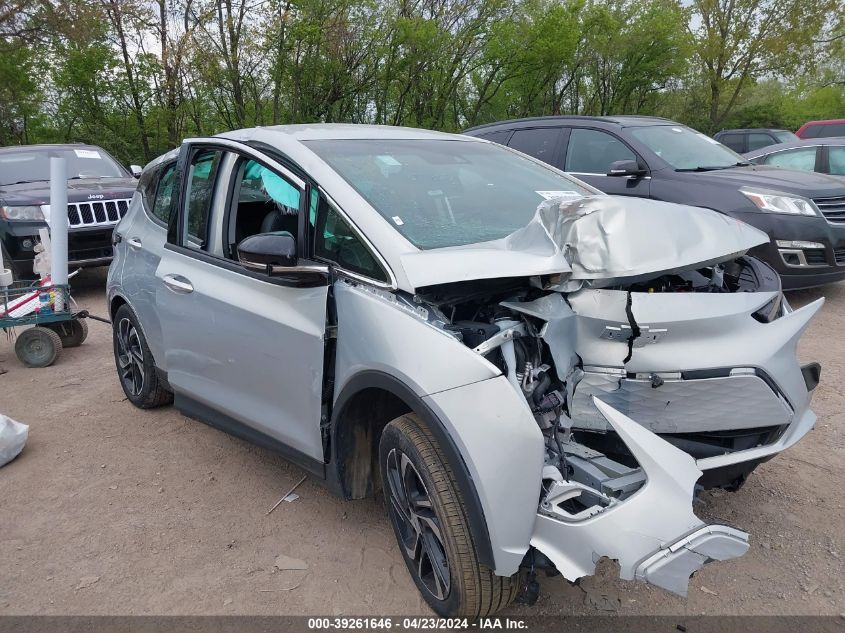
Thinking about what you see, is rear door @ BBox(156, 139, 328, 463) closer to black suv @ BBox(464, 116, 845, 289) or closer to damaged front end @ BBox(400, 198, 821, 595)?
damaged front end @ BBox(400, 198, 821, 595)

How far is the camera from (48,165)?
9.55 metres

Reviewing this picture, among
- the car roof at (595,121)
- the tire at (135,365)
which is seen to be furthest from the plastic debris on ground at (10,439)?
the car roof at (595,121)

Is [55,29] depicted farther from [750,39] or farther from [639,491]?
[750,39]

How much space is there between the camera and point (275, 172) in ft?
11.0

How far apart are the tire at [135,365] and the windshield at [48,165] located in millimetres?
5484

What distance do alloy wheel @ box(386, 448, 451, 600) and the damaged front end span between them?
19.3 inches

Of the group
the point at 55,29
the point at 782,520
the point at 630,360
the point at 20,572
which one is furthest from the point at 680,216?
the point at 55,29

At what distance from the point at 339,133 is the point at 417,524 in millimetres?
2006

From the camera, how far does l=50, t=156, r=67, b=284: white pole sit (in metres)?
5.81

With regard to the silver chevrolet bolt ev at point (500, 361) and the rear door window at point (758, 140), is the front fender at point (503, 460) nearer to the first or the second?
the silver chevrolet bolt ev at point (500, 361)

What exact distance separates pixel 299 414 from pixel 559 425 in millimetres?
1174

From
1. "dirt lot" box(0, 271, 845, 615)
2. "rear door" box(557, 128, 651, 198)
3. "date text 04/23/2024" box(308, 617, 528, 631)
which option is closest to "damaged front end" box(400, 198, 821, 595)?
"dirt lot" box(0, 271, 845, 615)

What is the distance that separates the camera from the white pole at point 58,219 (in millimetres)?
5809

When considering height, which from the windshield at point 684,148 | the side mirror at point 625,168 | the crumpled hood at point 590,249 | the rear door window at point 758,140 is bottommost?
the crumpled hood at point 590,249
